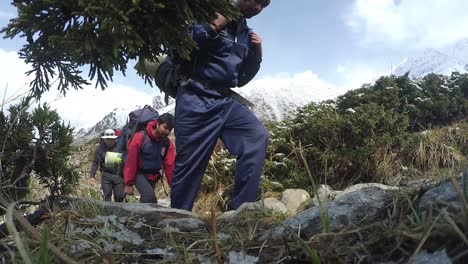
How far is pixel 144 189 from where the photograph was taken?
6.74 metres

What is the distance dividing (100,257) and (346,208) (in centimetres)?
94

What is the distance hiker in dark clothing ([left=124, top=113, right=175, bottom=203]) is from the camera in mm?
6707

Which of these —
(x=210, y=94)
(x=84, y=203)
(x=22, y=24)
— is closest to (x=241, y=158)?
(x=210, y=94)

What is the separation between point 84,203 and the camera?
263cm

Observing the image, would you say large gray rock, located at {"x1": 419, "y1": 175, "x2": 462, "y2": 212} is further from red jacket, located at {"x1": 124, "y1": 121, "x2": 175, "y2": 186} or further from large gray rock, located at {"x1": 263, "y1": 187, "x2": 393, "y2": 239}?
red jacket, located at {"x1": 124, "y1": 121, "x2": 175, "y2": 186}

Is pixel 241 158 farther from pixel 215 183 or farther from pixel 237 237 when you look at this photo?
pixel 215 183

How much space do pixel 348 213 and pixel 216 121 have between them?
2542 millimetres

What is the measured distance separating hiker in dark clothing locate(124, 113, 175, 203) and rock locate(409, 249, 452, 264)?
227 inches

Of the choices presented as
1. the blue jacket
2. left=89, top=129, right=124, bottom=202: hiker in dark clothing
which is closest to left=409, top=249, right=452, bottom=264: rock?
the blue jacket

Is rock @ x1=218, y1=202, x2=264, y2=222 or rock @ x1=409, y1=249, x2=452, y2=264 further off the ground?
rock @ x1=409, y1=249, x2=452, y2=264

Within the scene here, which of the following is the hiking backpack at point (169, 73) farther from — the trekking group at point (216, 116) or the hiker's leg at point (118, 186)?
the hiker's leg at point (118, 186)

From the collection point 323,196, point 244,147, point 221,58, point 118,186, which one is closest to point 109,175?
point 118,186

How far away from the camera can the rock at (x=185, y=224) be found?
2.28 metres

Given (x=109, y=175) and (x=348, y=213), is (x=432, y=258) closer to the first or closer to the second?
(x=348, y=213)
